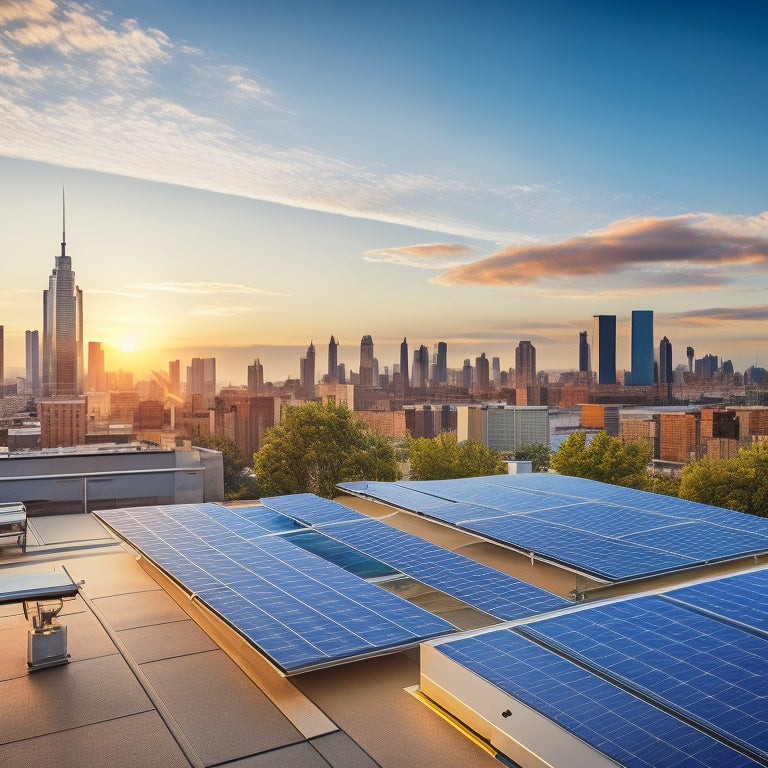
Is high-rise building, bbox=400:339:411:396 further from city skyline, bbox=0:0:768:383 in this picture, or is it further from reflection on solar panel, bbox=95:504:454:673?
reflection on solar panel, bbox=95:504:454:673

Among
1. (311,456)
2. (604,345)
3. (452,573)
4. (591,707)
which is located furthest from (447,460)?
(604,345)

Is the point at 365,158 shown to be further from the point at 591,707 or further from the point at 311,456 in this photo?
the point at 591,707

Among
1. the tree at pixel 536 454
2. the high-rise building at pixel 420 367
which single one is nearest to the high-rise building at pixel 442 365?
the high-rise building at pixel 420 367

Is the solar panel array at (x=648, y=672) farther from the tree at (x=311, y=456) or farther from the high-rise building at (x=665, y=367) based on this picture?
the high-rise building at (x=665, y=367)

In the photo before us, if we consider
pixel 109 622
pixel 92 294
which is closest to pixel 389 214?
pixel 92 294

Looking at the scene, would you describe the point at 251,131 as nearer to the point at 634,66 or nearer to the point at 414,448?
the point at 634,66

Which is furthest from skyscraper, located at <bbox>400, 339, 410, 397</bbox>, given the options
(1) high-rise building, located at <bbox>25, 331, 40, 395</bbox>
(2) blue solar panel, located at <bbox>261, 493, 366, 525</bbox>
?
(2) blue solar panel, located at <bbox>261, 493, 366, 525</bbox>
